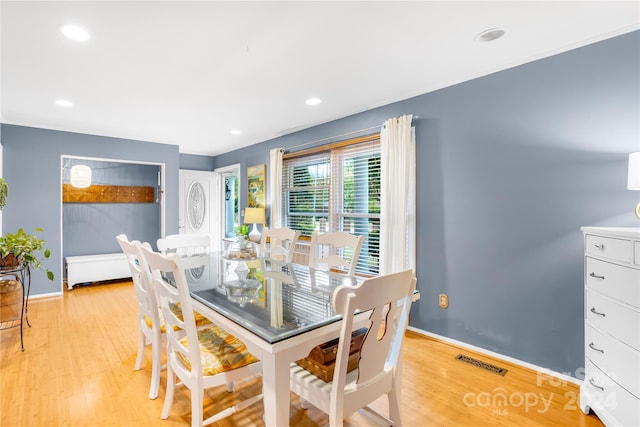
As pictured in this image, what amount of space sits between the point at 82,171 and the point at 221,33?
3.84 m

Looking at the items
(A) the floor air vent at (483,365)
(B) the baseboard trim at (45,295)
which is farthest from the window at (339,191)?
(B) the baseboard trim at (45,295)

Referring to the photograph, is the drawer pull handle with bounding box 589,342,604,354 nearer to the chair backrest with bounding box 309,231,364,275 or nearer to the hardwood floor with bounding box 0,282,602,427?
the hardwood floor with bounding box 0,282,602,427

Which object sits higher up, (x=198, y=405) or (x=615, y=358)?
(x=615, y=358)

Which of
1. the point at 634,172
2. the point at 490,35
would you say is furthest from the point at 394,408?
the point at 490,35

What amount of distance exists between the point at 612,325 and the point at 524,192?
1103 mm

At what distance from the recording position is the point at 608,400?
1.68m

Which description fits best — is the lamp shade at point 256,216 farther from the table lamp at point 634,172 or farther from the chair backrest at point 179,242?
the table lamp at point 634,172

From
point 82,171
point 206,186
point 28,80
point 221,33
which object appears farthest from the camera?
point 206,186

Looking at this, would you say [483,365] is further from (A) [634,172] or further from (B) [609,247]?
(A) [634,172]

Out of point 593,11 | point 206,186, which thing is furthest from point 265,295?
point 206,186

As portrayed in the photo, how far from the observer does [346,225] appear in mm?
3893

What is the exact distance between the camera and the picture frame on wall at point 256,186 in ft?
17.5

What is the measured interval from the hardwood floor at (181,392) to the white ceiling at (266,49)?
2415mm

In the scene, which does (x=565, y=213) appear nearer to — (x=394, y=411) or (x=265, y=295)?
(x=394, y=411)
